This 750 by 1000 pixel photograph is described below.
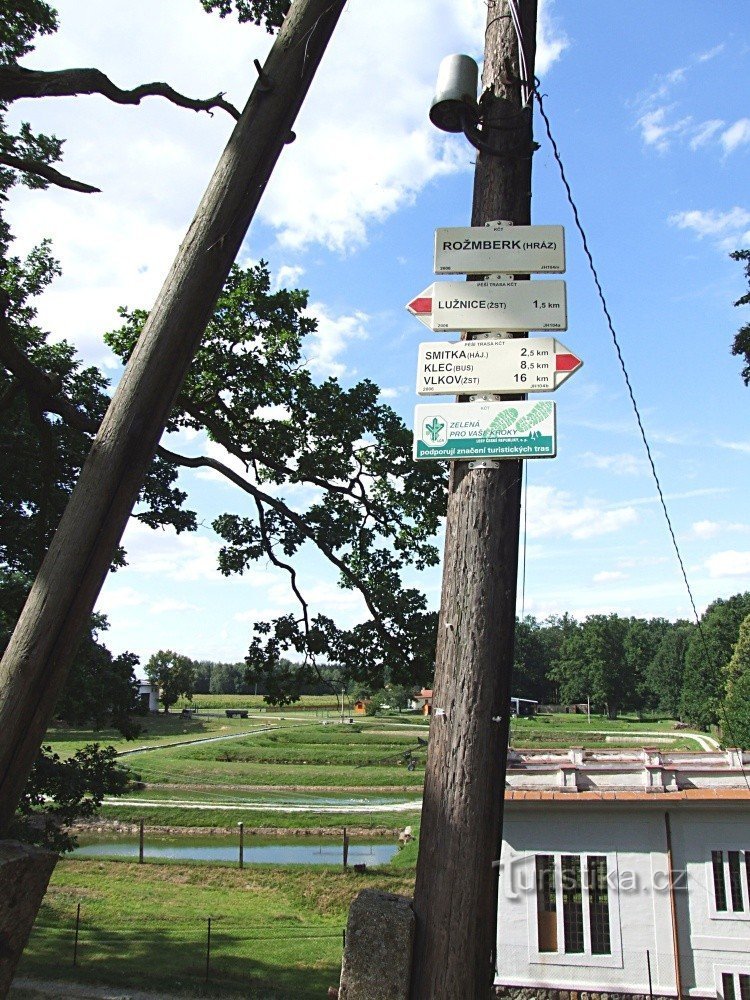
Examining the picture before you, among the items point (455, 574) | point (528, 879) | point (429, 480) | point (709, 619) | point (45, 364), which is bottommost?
point (528, 879)

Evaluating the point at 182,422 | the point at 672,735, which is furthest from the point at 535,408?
the point at 672,735

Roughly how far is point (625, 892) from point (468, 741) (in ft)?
50.1

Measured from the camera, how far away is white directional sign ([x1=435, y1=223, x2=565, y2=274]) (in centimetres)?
351

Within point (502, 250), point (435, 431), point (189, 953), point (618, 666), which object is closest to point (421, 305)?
point (502, 250)

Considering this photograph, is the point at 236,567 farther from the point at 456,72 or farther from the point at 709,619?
the point at 709,619

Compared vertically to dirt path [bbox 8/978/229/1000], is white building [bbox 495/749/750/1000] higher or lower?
higher

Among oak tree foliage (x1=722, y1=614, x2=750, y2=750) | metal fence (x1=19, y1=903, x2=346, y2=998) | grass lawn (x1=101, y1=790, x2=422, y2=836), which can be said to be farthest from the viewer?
oak tree foliage (x1=722, y1=614, x2=750, y2=750)

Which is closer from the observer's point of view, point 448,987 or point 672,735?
point 448,987

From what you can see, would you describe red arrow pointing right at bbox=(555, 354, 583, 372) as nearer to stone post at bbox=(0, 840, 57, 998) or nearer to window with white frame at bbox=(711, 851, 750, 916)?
stone post at bbox=(0, 840, 57, 998)

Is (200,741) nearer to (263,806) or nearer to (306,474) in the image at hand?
(263,806)

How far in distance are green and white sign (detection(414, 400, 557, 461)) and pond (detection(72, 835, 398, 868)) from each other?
31572 mm

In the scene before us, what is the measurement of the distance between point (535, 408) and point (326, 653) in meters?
6.53

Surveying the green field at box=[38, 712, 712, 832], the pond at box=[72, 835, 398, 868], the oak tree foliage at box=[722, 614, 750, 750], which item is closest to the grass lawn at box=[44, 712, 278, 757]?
the green field at box=[38, 712, 712, 832]

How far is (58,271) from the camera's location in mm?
15078
